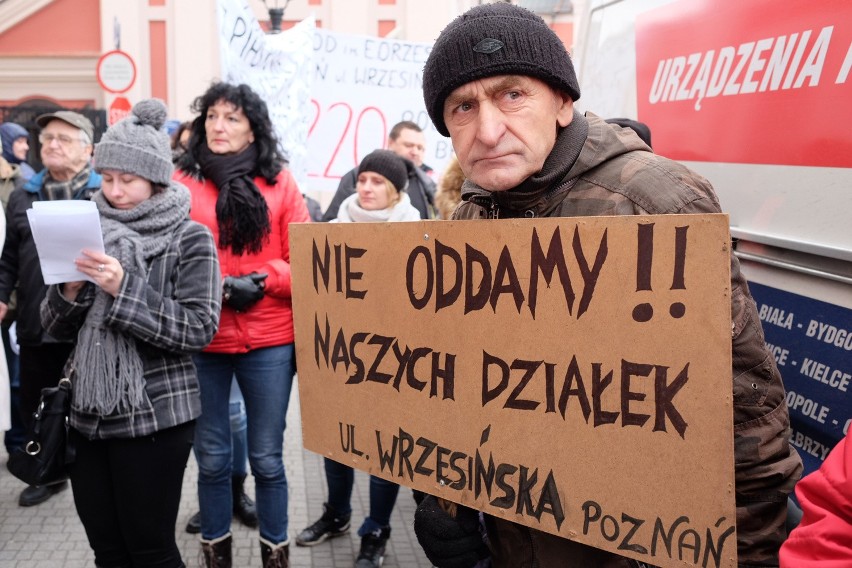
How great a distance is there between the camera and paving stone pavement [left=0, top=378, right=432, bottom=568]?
412 cm

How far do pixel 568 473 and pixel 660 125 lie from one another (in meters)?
1.53

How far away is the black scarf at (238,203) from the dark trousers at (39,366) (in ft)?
4.42

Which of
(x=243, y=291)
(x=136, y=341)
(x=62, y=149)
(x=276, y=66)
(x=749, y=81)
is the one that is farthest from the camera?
(x=276, y=66)

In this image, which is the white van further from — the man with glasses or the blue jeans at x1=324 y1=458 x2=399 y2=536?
the man with glasses

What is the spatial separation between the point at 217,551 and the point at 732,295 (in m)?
2.90

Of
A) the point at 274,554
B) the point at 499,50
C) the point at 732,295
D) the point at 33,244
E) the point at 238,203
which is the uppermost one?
the point at 499,50

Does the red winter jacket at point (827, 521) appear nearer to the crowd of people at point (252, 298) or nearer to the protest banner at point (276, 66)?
the crowd of people at point (252, 298)

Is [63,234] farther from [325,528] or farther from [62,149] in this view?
[325,528]

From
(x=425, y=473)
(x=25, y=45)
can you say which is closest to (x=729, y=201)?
(x=425, y=473)

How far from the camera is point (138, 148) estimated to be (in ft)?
10.1

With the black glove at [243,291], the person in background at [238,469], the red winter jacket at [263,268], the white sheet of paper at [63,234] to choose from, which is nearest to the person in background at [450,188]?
the red winter jacket at [263,268]

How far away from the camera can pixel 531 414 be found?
172 centimetres

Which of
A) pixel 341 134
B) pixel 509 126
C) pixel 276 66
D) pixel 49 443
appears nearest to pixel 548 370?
pixel 509 126

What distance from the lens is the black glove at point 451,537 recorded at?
77.2 inches
